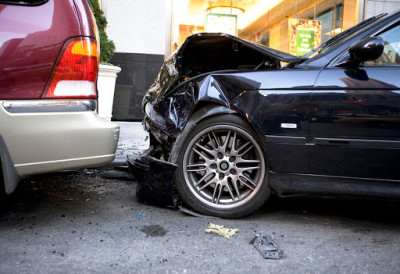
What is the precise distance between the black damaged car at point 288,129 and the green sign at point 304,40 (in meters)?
6.55

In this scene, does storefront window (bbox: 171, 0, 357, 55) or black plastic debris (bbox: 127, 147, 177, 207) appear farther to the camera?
storefront window (bbox: 171, 0, 357, 55)

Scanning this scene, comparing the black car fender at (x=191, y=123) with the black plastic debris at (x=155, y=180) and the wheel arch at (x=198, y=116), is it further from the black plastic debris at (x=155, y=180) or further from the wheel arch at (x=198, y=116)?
the black plastic debris at (x=155, y=180)

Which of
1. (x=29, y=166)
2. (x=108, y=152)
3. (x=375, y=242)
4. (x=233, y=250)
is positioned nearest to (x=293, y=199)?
(x=375, y=242)

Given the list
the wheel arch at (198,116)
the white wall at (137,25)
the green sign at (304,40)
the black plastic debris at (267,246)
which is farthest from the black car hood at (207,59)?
the green sign at (304,40)

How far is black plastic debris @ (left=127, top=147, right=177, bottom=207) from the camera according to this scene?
295cm

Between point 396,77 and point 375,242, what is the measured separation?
114 cm

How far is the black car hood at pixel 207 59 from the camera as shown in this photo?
10.5 feet

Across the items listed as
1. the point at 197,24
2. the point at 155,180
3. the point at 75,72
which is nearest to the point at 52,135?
the point at 75,72

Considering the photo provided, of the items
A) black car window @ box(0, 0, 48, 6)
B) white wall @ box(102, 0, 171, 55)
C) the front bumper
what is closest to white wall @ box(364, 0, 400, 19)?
white wall @ box(102, 0, 171, 55)

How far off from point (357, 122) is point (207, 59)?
159 cm

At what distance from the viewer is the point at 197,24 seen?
881cm

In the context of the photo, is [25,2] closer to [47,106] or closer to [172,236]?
[47,106]

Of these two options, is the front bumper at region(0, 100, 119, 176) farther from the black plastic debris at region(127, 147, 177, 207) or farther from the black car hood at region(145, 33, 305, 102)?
the black car hood at region(145, 33, 305, 102)

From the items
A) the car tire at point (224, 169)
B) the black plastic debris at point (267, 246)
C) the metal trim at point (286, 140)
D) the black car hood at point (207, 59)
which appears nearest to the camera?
the black plastic debris at point (267, 246)
